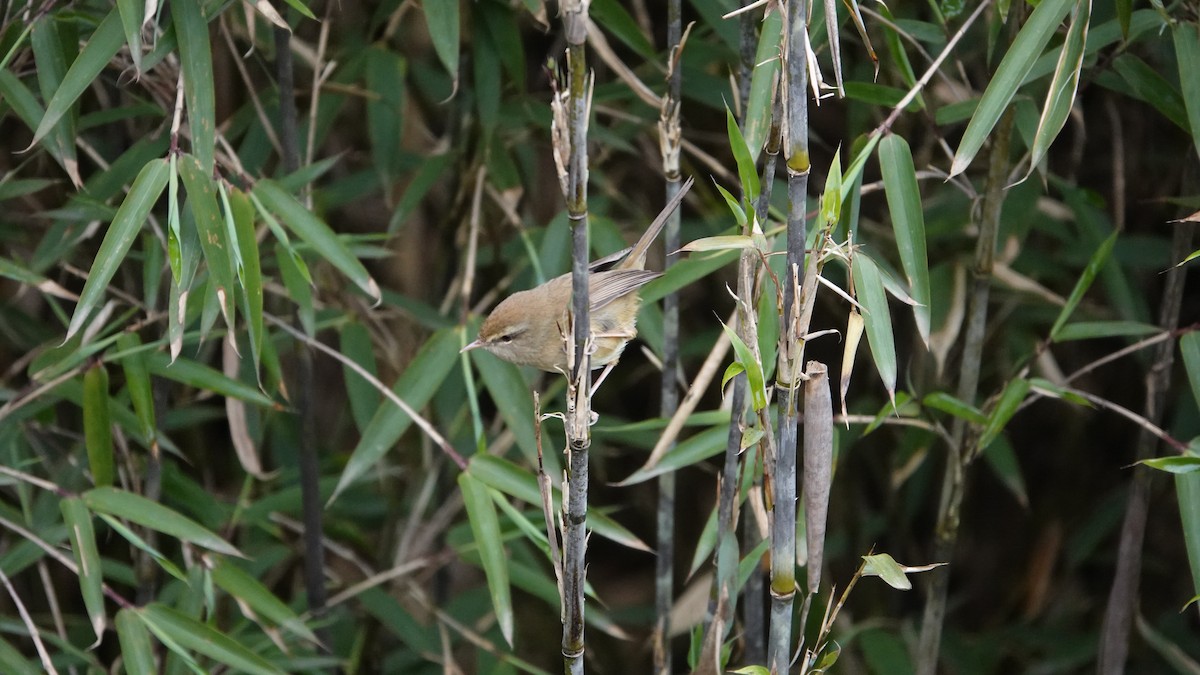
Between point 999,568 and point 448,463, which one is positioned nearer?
point 448,463

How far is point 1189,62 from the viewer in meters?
1.71

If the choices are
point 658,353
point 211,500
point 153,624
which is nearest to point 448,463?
point 211,500

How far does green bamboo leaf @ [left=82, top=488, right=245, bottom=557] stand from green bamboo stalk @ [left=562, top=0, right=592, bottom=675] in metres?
0.81

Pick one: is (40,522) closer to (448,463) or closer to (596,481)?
(448,463)

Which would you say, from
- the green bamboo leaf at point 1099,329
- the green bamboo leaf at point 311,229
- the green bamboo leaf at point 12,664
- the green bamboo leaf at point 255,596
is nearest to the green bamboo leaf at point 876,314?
the green bamboo leaf at point 1099,329

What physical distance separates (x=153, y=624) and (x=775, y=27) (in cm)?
138

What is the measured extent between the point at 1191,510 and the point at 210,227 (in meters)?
1.58

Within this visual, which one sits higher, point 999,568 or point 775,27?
point 775,27

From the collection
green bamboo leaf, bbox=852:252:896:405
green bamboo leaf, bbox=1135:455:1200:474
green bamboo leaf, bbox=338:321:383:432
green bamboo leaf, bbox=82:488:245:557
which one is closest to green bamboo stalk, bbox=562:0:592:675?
green bamboo leaf, bbox=852:252:896:405

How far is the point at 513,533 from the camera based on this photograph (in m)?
2.14

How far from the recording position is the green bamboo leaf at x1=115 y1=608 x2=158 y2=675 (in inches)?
71.1

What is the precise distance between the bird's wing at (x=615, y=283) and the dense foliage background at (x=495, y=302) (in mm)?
59

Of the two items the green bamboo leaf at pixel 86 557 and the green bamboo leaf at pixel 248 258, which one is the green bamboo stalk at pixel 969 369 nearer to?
the green bamboo leaf at pixel 248 258

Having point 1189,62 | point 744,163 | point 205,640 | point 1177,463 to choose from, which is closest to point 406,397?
point 205,640
